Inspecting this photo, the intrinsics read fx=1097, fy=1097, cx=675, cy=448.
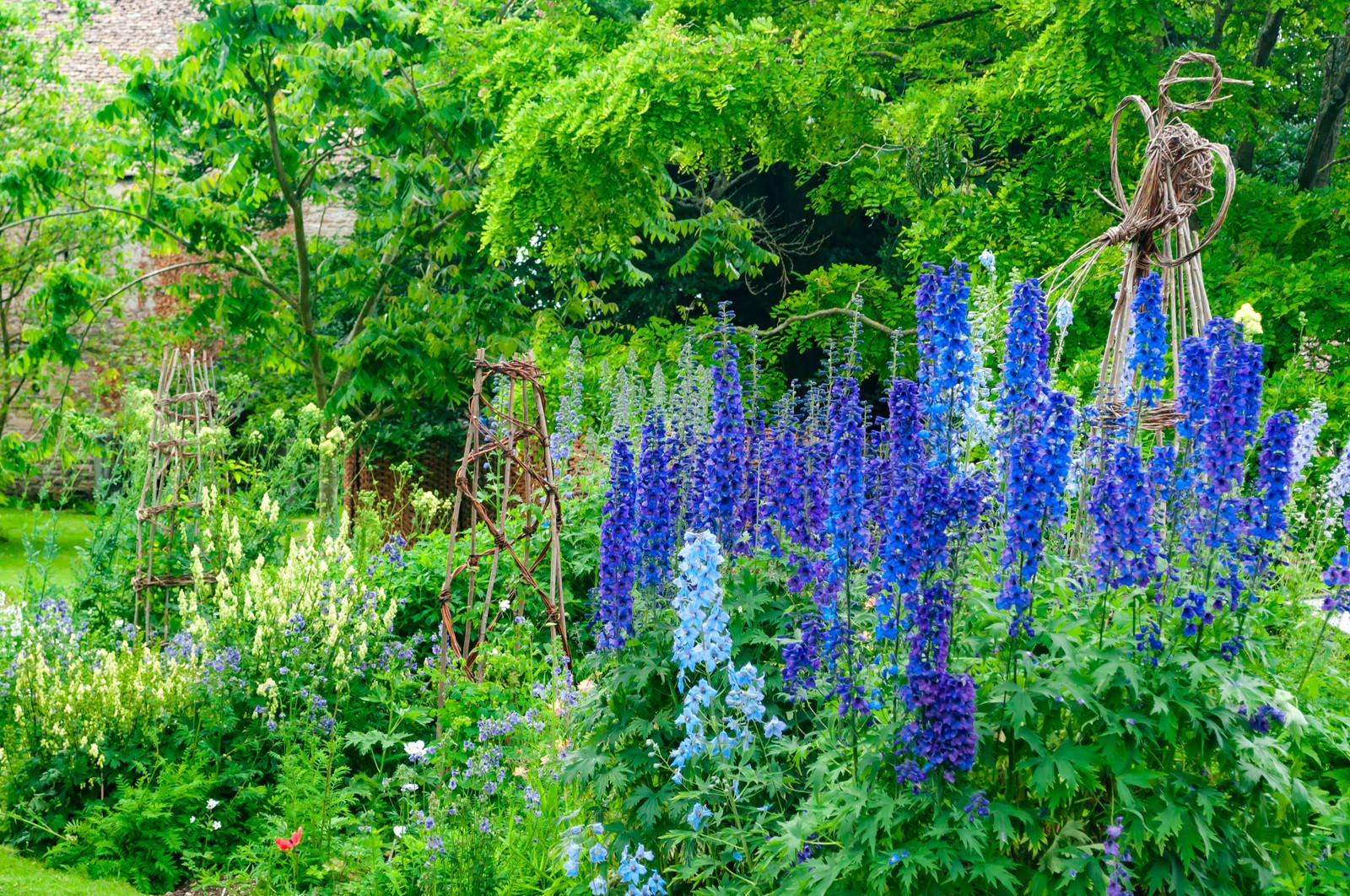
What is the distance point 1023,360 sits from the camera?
127 inches

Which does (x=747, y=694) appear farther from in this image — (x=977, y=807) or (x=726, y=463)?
(x=726, y=463)

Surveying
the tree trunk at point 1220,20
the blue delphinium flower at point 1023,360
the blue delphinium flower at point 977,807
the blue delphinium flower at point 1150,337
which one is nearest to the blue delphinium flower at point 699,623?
the blue delphinium flower at point 977,807

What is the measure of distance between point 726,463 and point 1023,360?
1.12m

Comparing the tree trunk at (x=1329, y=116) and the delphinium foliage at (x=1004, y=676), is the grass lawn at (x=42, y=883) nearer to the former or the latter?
the delphinium foliage at (x=1004, y=676)

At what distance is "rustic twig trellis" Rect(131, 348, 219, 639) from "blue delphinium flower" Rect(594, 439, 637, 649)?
3.58 m

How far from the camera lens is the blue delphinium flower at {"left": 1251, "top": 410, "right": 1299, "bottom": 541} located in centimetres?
308

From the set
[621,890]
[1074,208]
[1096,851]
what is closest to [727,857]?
[621,890]

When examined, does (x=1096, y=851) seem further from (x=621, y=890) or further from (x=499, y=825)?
(x=499, y=825)

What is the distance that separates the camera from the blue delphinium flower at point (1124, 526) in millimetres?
2939

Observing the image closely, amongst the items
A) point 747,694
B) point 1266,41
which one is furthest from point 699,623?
point 1266,41

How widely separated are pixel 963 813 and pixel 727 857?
2.92ft

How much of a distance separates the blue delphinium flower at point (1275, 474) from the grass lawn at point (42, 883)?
4.66 metres

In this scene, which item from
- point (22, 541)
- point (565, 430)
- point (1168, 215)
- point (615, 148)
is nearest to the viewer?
point (1168, 215)

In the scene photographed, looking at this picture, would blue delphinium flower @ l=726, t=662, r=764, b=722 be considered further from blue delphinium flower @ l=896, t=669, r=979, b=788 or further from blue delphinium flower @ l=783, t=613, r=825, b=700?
blue delphinium flower @ l=896, t=669, r=979, b=788
